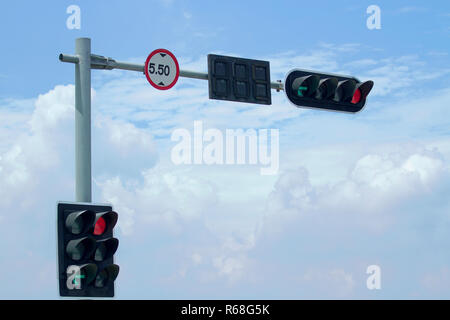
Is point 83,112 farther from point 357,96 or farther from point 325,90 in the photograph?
point 357,96

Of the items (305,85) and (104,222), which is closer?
(104,222)

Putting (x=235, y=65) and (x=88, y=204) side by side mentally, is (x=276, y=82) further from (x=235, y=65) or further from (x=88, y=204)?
(x=88, y=204)

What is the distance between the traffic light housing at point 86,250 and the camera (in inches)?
387

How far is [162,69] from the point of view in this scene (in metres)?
11.7

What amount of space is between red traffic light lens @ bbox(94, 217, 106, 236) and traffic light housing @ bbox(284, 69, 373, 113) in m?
4.18

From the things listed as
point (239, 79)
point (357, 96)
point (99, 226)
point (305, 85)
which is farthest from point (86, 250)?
point (357, 96)

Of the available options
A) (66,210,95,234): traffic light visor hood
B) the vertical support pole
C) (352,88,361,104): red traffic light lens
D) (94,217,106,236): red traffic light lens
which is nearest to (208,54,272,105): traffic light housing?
(352,88,361,104): red traffic light lens

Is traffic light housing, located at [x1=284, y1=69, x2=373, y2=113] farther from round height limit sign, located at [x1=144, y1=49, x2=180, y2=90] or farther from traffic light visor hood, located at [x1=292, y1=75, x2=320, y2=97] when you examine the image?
round height limit sign, located at [x1=144, y1=49, x2=180, y2=90]

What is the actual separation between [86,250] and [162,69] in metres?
3.38
